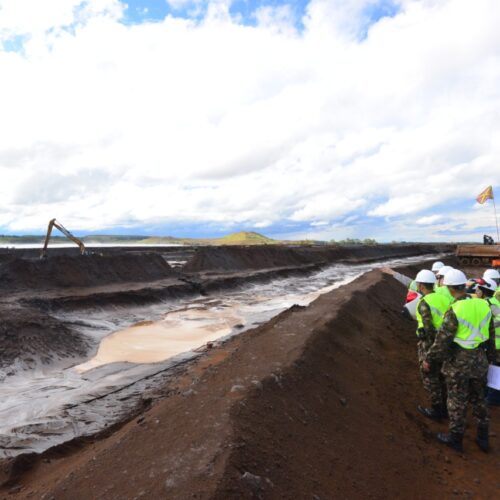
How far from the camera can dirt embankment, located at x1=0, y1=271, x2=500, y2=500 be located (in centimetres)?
365

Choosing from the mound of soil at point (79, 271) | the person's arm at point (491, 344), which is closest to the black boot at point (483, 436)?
the person's arm at point (491, 344)

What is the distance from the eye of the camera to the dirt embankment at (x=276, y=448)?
3.65 m

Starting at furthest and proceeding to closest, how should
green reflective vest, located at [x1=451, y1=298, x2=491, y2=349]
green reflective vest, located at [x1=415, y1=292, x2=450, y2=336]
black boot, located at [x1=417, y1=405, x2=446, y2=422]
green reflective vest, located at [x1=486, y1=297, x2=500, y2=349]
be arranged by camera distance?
1. green reflective vest, located at [x1=486, y1=297, x2=500, y2=349]
2. black boot, located at [x1=417, y1=405, x2=446, y2=422]
3. green reflective vest, located at [x1=415, y1=292, x2=450, y2=336]
4. green reflective vest, located at [x1=451, y1=298, x2=491, y2=349]

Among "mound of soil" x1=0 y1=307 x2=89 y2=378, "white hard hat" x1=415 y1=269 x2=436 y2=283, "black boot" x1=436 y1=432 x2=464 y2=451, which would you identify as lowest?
"black boot" x1=436 y1=432 x2=464 y2=451

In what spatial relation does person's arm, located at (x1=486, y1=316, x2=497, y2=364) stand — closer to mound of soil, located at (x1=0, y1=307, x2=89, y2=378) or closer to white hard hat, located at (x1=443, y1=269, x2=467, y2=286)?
white hard hat, located at (x1=443, y1=269, x2=467, y2=286)

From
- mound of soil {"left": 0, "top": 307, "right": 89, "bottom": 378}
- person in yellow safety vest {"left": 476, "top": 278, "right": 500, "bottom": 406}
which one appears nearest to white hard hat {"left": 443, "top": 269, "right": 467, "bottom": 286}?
person in yellow safety vest {"left": 476, "top": 278, "right": 500, "bottom": 406}

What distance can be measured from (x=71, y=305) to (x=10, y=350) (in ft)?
19.1

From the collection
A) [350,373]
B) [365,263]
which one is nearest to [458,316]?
[350,373]

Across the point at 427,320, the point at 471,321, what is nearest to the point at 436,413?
the point at 427,320

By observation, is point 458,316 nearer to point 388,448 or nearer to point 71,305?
point 388,448

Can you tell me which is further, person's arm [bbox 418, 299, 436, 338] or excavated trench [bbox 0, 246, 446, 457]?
excavated trench [bbox 0, 246, 446, 457]

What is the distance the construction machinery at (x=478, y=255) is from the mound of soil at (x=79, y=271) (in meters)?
26.1

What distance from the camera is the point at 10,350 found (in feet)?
32.7

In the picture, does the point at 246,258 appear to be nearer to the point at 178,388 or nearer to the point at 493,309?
the point at 178,388
